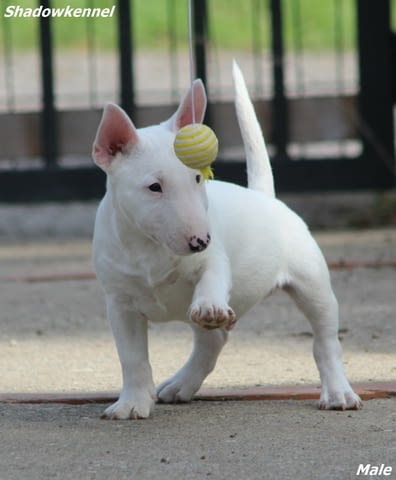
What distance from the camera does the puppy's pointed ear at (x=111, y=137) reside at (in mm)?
3601

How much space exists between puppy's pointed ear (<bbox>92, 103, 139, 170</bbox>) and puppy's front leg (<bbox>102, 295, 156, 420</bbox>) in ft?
1.49

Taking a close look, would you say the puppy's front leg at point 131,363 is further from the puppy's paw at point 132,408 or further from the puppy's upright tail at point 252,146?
the puppy's upright tail at point 252,146

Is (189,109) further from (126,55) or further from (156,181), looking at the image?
(126,55)

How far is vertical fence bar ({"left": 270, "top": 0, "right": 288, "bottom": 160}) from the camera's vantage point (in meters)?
9.65

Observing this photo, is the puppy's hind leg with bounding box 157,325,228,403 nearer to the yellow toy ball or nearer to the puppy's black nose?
the puppy's black nose

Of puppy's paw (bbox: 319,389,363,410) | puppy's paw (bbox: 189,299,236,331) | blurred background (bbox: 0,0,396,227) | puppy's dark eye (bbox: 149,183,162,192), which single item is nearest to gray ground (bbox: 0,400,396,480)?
puppy's paw (bbox: 319,389,363,410)

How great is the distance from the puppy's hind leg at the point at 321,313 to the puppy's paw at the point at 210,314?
2.06 feet

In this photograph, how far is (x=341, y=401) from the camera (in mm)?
3889

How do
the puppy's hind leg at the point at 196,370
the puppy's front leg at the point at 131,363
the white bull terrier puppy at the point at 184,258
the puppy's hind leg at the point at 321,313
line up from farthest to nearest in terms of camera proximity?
the puppy's hind leg at the point at 196,370 → the puppy's hind leg at the point at 321,313 → the puppy's front leg at the point at 131,363 → the white bull terrier puppy at the point at 184,258

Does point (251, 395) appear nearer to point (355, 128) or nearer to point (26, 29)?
point (355, 128)

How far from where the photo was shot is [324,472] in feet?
10.2

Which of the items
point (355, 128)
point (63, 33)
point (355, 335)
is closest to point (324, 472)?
point (355, 335)

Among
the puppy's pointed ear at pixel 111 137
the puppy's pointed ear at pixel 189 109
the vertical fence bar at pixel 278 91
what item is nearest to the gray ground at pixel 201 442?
the puppy's pointed ear at pixel 111 137

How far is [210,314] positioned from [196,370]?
786 millimetres
